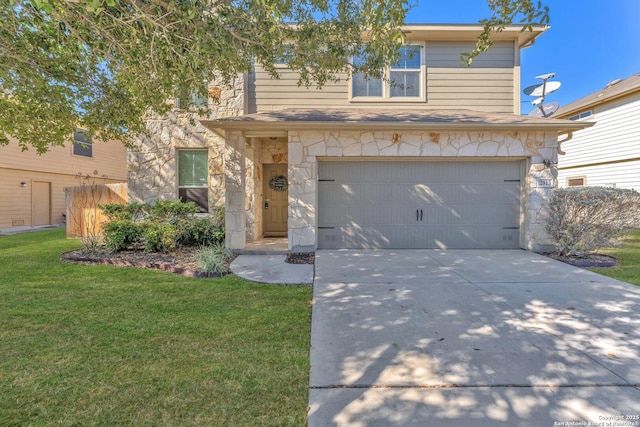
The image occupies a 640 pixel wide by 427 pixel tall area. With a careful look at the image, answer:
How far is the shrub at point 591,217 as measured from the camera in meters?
6.09

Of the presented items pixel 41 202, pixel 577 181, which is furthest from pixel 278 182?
pixel 577 181

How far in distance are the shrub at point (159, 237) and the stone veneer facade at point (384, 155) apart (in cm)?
120

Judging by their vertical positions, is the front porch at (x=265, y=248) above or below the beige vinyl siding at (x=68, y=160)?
below

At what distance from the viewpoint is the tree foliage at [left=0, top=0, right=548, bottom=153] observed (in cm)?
366

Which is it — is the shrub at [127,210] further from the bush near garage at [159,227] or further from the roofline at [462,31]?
the roofline at [462,31]

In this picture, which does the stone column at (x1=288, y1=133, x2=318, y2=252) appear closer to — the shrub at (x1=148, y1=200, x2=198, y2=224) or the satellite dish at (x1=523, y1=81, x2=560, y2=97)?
the shrub at (x1=148, y1=200, x2=198, y2=224)

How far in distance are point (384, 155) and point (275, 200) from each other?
3553 millimetres

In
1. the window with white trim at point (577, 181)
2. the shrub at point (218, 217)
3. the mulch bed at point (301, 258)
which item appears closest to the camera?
the mulch bed at point (301, 258)

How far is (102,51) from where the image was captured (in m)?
4.13

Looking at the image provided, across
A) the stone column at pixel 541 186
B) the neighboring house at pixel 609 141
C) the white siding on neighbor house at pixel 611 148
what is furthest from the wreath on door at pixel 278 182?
the white siding on neighbor house at pixel 611 148

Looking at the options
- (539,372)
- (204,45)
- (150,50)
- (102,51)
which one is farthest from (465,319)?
(102,51)

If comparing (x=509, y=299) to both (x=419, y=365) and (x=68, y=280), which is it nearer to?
(x=419, y=365)

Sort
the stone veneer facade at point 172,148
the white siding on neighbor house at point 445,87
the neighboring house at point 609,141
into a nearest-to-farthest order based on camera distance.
Result: the stone veneer facade at point 172,148 < the white siding on neighbor house at point 445,87 < the neighboring house at point 609,141

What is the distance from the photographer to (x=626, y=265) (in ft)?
19.8
